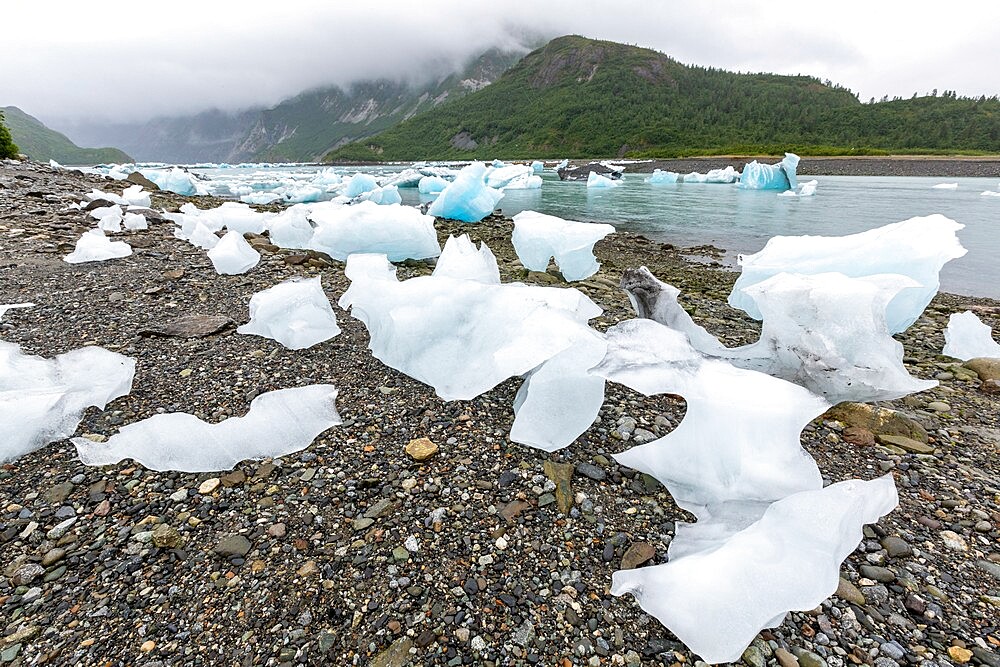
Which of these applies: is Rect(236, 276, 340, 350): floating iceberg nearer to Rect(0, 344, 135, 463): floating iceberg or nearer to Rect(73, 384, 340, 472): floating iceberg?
Rect(0, 344, 135, 463): floating iceberg

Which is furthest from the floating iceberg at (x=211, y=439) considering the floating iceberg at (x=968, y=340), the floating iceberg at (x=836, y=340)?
the floating iceberg at (x=968, y=340)

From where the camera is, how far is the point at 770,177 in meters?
21.4

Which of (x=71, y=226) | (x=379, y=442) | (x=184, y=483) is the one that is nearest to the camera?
(x=184, y=483)

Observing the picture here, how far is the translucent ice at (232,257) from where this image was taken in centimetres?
431

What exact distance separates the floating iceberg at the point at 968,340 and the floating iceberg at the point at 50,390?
484 cm

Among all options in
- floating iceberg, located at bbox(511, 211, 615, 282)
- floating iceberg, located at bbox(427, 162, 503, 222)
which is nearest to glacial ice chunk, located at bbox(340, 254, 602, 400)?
floating iceberg, located at bbox(511, 211, 615, 282)

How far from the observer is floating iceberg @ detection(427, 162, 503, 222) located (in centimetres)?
916

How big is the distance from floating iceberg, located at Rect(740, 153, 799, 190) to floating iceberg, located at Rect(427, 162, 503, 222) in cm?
1565

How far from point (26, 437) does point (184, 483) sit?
2.21ft

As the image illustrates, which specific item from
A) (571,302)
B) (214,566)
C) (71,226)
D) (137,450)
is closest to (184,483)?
(137,450)

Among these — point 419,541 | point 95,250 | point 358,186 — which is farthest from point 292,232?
point 358,186

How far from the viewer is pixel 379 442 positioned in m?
1.94

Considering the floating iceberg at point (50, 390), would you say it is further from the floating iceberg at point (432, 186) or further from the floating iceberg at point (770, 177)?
the floating iceberg at point (770, 177)

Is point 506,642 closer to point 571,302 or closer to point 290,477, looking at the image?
point 290,477
